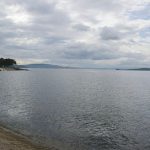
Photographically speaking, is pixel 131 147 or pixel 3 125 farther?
pixel 3 125

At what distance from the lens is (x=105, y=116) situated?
1699 inches

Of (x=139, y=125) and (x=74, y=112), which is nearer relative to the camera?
(x=139, y=125)

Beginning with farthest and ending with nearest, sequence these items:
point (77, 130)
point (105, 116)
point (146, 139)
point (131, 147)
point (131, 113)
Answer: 1. point (131, 113)
2. point (105, 116)
3. point (77, 130)
4. point (146, 139)
5. point (131, 147)

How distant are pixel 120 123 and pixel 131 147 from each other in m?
10.3

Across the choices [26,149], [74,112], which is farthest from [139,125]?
[26,149]

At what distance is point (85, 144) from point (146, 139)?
7749mm

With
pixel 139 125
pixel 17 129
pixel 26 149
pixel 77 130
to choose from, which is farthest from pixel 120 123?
pixel 26 149

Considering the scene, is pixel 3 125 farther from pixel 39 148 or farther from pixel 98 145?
pixel 98 145

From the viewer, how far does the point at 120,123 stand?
3859 centimetres

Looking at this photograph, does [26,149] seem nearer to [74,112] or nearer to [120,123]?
[120,123]

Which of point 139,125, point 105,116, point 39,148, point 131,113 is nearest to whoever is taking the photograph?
point 39,148

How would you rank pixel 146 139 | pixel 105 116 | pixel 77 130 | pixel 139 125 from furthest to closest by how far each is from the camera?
pixel 105 116, pixel 139 125, pixel 77 130, pixel 146 139

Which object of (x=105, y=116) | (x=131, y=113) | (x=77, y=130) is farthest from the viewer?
(x=131, y=113)

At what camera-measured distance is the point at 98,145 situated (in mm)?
28844
